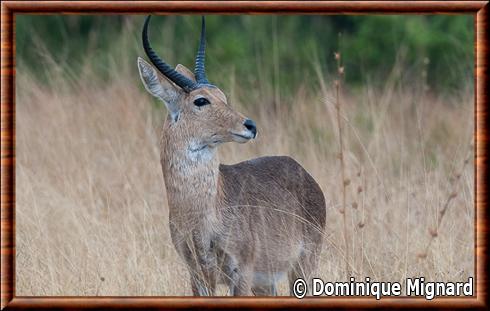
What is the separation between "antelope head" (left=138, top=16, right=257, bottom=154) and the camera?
22.2 feet

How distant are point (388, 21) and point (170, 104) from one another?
30.6ft

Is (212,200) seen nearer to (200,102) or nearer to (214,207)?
(214,207)

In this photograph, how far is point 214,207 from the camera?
6.85 metres

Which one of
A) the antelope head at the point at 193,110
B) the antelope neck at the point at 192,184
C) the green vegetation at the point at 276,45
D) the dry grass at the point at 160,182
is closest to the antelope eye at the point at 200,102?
the antelope head at the point at 193,110

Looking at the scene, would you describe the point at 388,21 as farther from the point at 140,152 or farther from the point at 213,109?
the point at 213,109

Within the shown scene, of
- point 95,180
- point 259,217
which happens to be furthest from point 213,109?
point 95,180

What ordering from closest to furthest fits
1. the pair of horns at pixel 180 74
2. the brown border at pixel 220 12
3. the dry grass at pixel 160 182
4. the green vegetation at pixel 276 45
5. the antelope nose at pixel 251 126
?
the brown border at pixel 220 12 < the antelope nose at pixel 251 126 < the pair of horns at pixel 180 74 < the dry grass at pixel 160 182 < the green vegetation at pixel 276 45

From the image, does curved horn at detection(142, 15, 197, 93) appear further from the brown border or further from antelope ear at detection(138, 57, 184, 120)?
the brown border

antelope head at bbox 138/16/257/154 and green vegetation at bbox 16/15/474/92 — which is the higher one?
green vegetation at bbox 16/15/474/92

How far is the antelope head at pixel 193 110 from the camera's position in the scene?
22.2 feet

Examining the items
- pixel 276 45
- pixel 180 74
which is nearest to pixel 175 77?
pixel 180 74

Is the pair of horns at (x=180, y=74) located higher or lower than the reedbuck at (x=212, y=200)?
higher

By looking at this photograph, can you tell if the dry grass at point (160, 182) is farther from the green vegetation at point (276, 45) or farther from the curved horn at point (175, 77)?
the curved horn at point (175, 77)

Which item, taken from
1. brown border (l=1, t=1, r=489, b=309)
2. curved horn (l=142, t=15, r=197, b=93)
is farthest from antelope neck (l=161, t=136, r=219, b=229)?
brown border (l=1, t=1, r=489, b=309)
